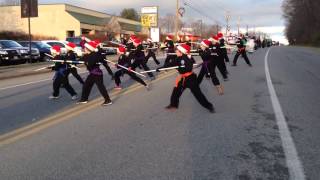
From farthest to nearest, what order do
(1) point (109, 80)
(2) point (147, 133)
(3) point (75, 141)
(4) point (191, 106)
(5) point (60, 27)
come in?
(5) point (60, 27) < (1) point (109, 80) < (4) point (191, 106) < (2) point (147, 133) < (3) point (75, 141)

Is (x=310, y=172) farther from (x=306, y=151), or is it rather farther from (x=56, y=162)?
(x=56, y=162)

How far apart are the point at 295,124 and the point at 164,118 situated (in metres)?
2.49

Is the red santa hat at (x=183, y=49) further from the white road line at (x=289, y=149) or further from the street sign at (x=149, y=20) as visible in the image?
the street sign at (x=149, y=20)

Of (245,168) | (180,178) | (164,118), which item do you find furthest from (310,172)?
(164,118)

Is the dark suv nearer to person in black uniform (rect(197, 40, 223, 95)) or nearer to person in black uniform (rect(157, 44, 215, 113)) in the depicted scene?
person in black uniform (rect(197, 40, 223, 95))

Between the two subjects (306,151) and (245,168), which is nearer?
(245,168)

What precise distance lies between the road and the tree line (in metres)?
86.0

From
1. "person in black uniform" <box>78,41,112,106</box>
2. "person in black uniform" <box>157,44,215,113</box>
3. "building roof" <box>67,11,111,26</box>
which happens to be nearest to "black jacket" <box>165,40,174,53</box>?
"person in black uniform" <box>78,41,112,106</box>

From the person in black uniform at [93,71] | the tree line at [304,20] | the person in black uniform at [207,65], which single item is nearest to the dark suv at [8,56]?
the person in black uniform at [207,65]

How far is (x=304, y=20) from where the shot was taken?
11600cm

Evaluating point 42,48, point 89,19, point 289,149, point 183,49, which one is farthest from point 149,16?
point 289,149

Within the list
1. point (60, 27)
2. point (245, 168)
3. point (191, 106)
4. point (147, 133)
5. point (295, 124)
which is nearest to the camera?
point (245, 168)

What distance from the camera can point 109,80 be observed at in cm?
1898

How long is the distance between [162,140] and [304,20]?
11431cm
